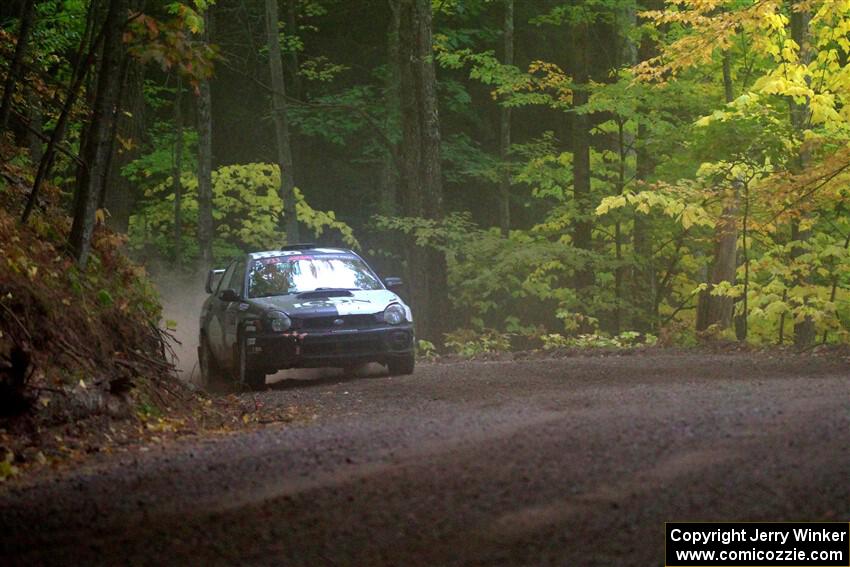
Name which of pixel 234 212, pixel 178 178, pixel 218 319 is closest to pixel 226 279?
pixel 218 319

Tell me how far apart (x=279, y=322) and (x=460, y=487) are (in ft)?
26.7

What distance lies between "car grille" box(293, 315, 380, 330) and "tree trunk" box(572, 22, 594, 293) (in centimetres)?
1125

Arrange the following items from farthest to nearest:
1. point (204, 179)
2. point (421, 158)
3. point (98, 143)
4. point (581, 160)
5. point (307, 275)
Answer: point (204, 179)
point (581, 160)
point (421, 158)
point (307, 275)
point (98, 143)

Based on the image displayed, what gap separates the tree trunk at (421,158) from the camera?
22.9 m

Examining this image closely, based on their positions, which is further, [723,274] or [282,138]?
[282,138]

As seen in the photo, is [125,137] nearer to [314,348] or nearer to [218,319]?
[218,319]

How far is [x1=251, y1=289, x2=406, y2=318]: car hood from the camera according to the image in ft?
49.1

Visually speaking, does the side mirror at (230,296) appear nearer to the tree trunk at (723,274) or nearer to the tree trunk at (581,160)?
the tree trunk at (723,274)

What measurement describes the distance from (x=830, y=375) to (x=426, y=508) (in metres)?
8.05

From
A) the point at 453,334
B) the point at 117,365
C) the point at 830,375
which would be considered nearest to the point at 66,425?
the point at 117,365

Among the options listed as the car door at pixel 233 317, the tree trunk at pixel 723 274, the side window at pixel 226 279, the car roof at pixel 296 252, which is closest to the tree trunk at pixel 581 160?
the tree trunk at pixel 723 274

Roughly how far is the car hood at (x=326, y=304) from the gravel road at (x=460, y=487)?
395 centimetres

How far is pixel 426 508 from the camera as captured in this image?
21.4 feet

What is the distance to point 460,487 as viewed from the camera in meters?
6.95
